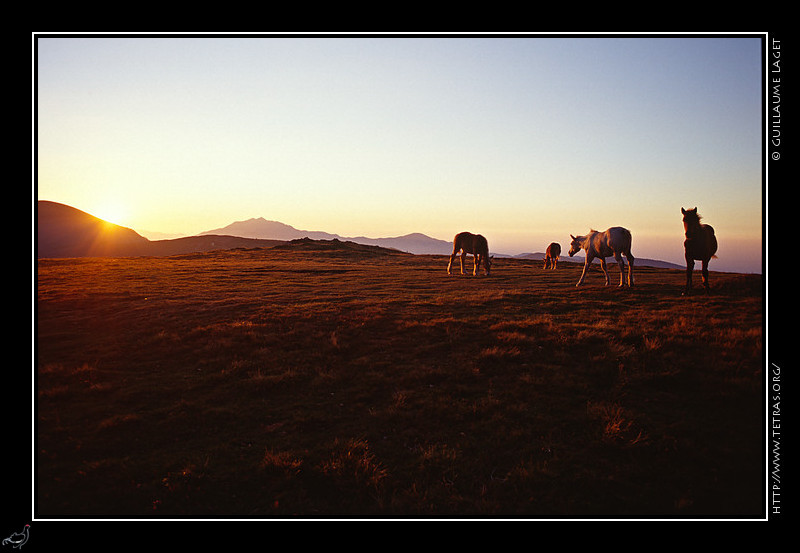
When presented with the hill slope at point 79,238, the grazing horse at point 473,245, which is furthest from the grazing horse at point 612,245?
the hill slope at point 79,238

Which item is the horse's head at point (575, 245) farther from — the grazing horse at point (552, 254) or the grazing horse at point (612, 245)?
the grazing horse at point (552, 254)

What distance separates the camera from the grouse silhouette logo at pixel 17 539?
16.9ft

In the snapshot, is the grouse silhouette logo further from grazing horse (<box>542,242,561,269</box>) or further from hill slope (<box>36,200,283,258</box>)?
hill slope (<box>36,200,283,258</box>)

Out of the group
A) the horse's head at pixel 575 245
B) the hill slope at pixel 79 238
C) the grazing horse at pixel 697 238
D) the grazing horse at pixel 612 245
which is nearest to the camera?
the grazing horse at pixel 697 238

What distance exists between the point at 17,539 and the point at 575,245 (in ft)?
84.4

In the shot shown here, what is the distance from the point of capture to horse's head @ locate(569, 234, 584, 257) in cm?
2345

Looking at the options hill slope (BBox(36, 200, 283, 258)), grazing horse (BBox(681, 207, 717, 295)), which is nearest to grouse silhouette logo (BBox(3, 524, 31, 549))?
grazing horse (BBox(681, 207, 717, 295))

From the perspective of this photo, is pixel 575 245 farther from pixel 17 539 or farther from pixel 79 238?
pixel 79 238

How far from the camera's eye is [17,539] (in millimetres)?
5184

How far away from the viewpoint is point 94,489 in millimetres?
5512

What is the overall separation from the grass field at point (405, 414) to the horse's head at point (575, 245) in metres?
9.48

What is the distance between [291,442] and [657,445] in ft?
20.4

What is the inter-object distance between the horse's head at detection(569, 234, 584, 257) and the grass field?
31.1 ft
